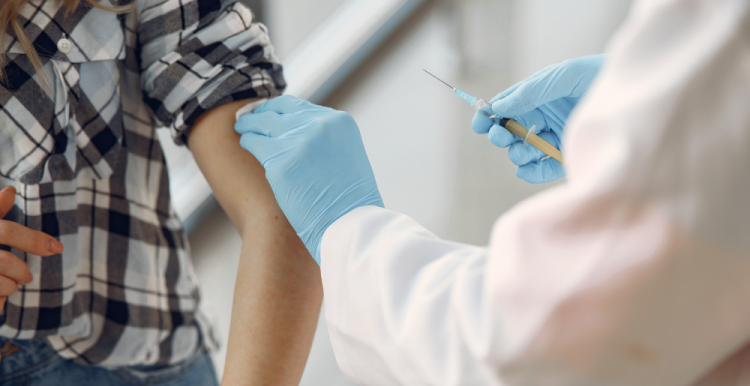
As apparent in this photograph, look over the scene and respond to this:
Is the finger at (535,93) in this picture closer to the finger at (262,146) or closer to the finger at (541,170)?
the finger at (541,170)

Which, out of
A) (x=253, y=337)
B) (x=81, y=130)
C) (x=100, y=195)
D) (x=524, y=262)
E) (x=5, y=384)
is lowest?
(x=5, y=384)

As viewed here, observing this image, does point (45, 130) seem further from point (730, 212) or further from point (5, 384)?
point (730, 212)

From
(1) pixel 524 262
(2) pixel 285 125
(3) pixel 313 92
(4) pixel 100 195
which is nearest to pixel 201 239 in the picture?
(3) pixel 313 92

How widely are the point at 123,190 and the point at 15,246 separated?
0.18 meters

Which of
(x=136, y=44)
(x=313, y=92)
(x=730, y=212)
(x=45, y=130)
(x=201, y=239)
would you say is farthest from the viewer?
(x=313, y=92)

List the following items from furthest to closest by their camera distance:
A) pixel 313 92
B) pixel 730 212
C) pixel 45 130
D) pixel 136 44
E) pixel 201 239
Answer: pixel 313 92 → pixel 201 239 → pixel 136 44 → pixel 45 130 → pixel 730 212

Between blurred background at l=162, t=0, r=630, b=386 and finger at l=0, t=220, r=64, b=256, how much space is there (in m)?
1.10

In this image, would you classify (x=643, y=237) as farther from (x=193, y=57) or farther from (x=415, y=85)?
(x=415, y=85)

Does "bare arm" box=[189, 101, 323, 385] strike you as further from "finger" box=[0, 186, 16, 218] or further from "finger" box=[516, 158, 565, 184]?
"finger" box=[516, 158, 565, 184]

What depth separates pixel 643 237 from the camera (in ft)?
1.20

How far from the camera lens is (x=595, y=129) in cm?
37

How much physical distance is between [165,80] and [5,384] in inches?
19.8

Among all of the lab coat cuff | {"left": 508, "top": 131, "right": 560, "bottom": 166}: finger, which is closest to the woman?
the lab coat cuff

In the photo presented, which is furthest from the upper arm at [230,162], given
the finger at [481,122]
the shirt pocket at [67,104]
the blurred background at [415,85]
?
the blurred background at [415,85]
